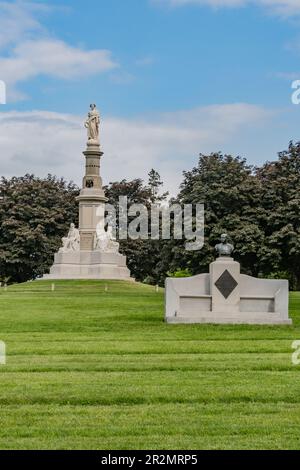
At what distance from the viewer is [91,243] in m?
63.1

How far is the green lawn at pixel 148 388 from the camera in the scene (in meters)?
9.34

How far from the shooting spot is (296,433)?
31.0 ft

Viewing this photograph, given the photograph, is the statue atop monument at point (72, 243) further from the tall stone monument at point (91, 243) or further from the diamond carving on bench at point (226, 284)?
the diamond carving on bench at point (226, 284)

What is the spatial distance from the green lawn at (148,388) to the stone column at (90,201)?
137ft

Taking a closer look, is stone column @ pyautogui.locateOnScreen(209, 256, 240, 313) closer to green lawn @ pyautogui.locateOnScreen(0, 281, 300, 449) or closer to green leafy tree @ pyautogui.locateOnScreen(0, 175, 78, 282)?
green lawn @ pyautogui.locateOnScreen(0, 281, 300, 449)

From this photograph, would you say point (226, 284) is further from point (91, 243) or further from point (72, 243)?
point (91, 243)

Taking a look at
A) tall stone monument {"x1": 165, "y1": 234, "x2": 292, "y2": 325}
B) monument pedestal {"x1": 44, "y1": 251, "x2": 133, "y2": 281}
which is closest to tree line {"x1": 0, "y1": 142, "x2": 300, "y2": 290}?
monument pedestal {"x1": 44, "y1": 251, "x2": 133, "y2": 281}

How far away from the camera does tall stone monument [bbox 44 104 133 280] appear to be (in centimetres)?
6081

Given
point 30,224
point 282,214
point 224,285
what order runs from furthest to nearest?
point 30,224 → point 282,214 → point 224,285

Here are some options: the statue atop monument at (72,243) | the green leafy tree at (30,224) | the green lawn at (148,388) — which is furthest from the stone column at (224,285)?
the green leafy tree at (30,224)

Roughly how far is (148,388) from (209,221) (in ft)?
158

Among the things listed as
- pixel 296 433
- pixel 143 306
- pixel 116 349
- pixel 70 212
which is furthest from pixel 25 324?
pixel 70 212

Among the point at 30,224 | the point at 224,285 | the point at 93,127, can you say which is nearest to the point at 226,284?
the point at 224,285

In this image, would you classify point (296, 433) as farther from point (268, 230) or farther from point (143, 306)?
A: point (268, 230)
